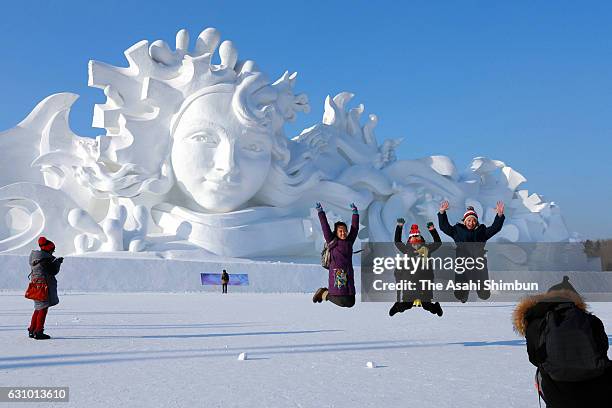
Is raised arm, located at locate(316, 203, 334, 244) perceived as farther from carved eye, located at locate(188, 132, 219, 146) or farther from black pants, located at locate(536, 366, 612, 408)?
carved eye, located at locate(188, 132, 219, 146)

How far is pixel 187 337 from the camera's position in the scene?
619 cm

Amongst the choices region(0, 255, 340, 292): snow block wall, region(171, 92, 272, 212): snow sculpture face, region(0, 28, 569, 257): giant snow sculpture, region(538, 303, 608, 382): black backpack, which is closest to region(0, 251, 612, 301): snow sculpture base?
region(0, 255, 340, 292): snow block wall

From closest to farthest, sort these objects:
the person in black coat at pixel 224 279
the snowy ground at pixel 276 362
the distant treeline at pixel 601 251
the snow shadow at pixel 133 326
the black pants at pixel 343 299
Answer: the snowy ground at pixel 276 362, the snow shadow at pixel 133 326, the black pants at pixel 343 299, the person in black coat at pixel 224 279, the distant treeline at pixel 601 251

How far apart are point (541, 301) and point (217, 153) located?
64.8ft

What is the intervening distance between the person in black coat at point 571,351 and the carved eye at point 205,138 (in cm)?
1981

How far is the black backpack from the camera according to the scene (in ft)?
6.90

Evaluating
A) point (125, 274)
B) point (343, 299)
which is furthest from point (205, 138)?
point (343, 299)

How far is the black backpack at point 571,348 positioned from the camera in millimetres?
2104

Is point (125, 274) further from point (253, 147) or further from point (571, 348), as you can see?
point (571, 348)

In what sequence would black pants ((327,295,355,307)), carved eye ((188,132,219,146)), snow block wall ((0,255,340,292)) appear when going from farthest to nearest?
carved eye ((188,132,219,146)) → snow block wall ((0,255,340,292)) → black pants ((327,295,355,307))

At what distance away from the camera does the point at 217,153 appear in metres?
21.6

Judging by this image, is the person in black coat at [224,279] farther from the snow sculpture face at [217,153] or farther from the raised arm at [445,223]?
the raised arm at [445,223]

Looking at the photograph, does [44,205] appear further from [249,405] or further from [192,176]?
[249,405]

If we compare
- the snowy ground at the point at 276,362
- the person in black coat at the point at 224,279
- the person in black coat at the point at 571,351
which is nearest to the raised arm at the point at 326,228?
the snowy ground at the point at 276,362
